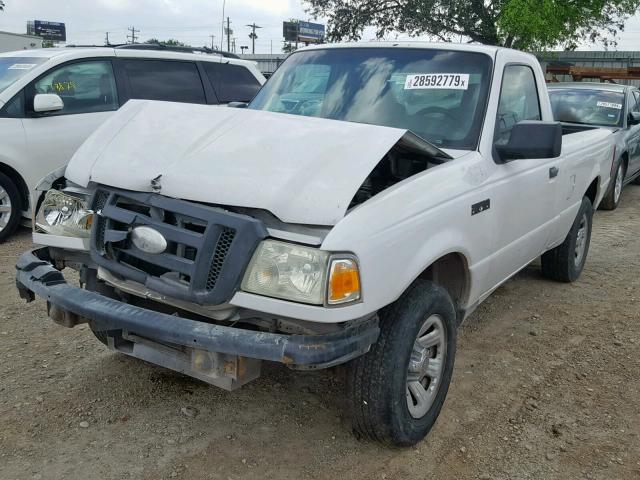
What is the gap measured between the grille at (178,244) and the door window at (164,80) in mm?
4711

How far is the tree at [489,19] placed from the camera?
18109 mm

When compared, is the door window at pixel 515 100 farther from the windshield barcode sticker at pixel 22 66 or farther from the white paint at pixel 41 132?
the windshield barcode sticker at pixel 22 66

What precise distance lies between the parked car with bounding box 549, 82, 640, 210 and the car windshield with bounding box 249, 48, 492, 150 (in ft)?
17.3

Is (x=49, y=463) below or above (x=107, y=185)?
below

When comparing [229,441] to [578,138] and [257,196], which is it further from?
[578,138]

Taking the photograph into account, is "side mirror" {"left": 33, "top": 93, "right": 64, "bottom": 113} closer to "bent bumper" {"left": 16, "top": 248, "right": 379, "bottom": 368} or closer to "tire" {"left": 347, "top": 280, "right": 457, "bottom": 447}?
"bent bumper" {"left": 16, "top": 248, "right": 379, "bottom": 368}

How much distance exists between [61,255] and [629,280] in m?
4.90

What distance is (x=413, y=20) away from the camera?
2622 centimetres

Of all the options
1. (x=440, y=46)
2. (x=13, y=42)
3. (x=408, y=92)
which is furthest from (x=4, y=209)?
(x=13, y=42)

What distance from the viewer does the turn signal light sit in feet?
7.87

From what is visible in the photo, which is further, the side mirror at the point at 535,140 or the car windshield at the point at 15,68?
the car windshield at the point at 15,68

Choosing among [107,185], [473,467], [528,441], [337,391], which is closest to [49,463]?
[107,185]

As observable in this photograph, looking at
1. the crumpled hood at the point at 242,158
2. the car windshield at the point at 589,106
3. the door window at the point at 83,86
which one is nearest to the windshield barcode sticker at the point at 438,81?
the crumpled hood at the point at 242,158

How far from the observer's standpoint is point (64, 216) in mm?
3111
